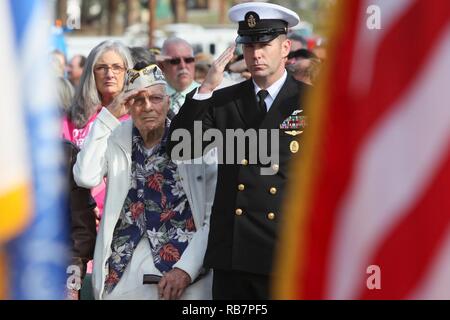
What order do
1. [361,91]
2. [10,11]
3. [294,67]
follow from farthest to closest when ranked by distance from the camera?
[294,67] → [10,11] → [361,91]

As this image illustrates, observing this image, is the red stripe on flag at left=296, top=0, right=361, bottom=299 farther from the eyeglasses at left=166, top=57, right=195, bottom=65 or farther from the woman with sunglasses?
the eyeglasses at left=166, top=57, right=195, bottom=65

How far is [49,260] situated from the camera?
2.47 metres

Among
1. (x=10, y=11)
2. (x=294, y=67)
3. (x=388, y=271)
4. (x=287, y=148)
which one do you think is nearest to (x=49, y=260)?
(x=10, y=11)

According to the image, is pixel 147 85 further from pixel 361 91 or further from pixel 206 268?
pixel 361 91

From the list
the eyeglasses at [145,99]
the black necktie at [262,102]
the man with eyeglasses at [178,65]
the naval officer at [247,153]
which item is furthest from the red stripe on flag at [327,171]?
the man with eyeglasses at [178,65]

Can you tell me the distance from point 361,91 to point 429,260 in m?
0.35

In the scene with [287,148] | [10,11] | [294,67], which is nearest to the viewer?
[10,11]

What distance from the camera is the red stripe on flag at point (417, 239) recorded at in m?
2.14

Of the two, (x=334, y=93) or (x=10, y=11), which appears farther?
(x=10, y=11)

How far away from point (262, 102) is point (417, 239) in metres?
2.88

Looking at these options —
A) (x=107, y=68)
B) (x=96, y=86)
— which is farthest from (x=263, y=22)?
(x=96, y=86)

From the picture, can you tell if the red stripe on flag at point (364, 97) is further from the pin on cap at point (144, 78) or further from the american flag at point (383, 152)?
the pin on cap at point (144, 78)

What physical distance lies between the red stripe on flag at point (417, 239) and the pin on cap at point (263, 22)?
2.92 meters

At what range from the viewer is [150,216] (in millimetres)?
5199
